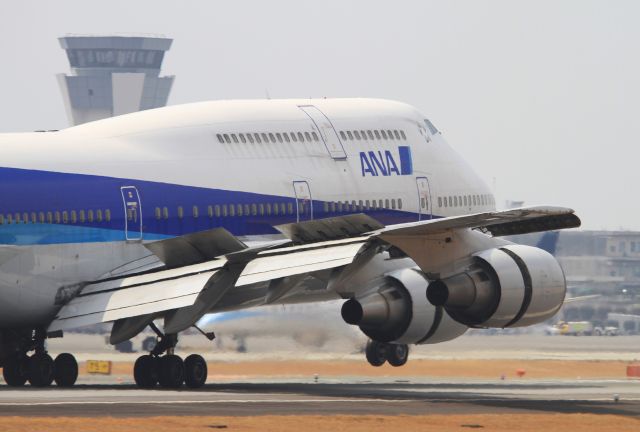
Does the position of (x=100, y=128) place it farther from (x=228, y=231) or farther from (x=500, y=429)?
(x=500, y=429)

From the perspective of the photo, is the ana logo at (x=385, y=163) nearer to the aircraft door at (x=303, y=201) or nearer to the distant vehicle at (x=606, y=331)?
the aircraft door at (x=303, y=201)

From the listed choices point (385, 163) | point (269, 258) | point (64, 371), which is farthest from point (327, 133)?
point (64, 371)

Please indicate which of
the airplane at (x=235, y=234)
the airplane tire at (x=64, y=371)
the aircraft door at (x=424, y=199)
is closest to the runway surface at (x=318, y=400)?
the airplane tire at (x=64, y=371)

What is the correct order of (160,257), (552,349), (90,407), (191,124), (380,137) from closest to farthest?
(90,407) < (160,257) < (191,124) < (380,137) < (552,349)

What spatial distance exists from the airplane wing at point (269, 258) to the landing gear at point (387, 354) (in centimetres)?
1007

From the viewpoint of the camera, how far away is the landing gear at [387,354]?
50906 millimetres

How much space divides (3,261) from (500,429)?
45.3 ft

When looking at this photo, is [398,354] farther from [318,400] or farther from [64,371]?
[318,400]

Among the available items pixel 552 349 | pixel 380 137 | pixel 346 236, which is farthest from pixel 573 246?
pixel 346 236

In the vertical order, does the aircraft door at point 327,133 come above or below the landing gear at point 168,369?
above

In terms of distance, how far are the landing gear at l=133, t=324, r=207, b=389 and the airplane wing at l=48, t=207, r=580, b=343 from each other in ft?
4.79

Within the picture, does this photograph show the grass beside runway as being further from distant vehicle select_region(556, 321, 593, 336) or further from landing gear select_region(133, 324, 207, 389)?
distant vehicle select_region(556, 321, 593, 336)

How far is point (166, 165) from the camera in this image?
42.3m

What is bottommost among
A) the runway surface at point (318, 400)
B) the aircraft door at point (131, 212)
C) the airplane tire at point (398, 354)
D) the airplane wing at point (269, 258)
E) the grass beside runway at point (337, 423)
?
the grass beside runway at point (337, 423)
